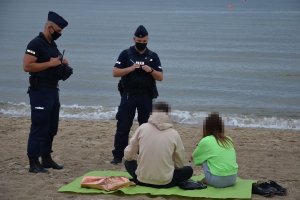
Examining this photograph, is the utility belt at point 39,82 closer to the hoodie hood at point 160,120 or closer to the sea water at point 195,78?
the hoodie hood at point 160,120

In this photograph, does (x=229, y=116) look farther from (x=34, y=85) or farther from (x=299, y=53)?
(x=299, y=53)

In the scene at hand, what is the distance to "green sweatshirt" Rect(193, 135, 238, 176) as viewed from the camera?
7.36 meters

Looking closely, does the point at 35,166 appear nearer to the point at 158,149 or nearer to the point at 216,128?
the point at 158,149

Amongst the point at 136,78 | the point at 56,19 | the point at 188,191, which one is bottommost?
the point at 188,191

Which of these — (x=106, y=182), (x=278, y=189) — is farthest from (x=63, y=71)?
(x=278, y=189)

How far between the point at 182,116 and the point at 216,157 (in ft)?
28.7

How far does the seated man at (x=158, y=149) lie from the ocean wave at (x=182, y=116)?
7665mm

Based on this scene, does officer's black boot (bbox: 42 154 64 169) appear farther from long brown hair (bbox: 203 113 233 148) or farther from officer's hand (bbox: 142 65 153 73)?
long brown hair (bbox: 203 113 233 148)

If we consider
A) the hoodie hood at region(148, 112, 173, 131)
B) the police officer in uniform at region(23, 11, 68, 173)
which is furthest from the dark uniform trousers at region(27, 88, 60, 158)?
the hoodie hood at region(148, 112, 173, 131)

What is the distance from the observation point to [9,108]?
1727cm

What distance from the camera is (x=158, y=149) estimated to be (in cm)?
714

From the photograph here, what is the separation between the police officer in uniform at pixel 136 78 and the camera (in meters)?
8.50

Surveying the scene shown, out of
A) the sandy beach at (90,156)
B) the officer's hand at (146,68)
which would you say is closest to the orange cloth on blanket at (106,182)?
the sandy beach at (90,156)

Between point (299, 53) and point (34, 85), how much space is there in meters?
32.5
